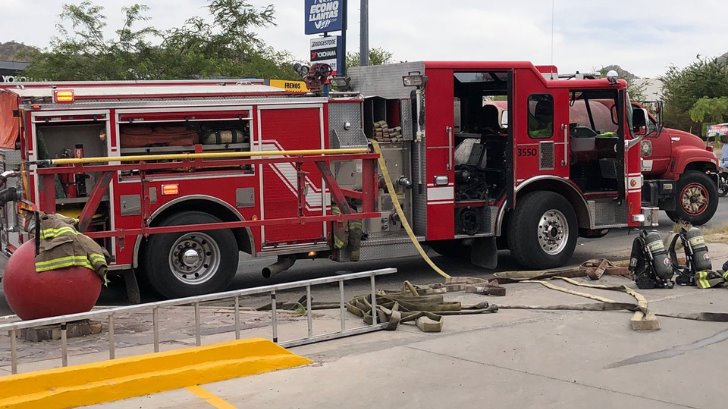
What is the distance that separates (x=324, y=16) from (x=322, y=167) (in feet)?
30.4

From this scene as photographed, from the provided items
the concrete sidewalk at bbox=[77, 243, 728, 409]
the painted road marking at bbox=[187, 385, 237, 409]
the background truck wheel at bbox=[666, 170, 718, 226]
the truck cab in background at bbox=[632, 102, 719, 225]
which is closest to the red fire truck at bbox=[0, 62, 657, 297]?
the concrete sidewalk at bbox=[77, 243, 728, 409]

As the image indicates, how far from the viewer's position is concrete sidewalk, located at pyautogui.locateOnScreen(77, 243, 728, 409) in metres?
6.69

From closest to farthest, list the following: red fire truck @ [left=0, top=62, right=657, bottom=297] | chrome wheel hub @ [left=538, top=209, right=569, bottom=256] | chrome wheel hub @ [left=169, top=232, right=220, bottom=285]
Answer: red fire truck @ [left=0, top=62, right=657, bottom=297] < chrome wheel hub @ [left=169, top=232, right=220, bottom=285] < chrome wheel hub @ [left=538, top=209, right=569, bottom=256]

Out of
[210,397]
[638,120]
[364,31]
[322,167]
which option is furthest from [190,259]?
[364,31]

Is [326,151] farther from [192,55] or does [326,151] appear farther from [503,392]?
[192,55]

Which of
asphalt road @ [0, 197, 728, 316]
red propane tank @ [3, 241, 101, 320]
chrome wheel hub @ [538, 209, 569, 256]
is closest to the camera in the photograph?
red propane tank @ [3, 241, 101, 320]

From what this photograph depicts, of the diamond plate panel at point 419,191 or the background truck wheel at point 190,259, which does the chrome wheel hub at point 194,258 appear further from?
the diamond plate panel at point 419,191

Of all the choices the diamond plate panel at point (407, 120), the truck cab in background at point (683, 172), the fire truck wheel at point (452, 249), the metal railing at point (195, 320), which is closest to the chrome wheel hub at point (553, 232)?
the fire truck wheel at point (452, 249)

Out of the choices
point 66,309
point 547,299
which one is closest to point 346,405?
point 66,309

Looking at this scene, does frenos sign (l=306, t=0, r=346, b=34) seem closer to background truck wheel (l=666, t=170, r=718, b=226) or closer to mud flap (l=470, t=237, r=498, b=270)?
background truck wheel (l=666, t=170, r=718, b=226)

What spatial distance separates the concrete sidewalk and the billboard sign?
11.1m

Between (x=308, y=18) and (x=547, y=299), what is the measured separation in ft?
37.0

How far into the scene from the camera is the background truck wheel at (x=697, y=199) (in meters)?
17.9


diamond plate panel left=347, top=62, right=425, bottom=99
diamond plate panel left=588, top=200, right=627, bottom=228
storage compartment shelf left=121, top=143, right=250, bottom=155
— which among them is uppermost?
diamond plate panel left=347, top=62, right=425, bottom=99
